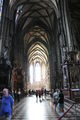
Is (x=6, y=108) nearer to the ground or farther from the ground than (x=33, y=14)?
nearer to the ground

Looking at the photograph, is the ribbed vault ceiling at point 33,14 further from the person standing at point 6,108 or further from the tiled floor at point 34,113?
the person standing at point 6,108

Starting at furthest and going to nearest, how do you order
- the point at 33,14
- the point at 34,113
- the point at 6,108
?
the point at 33,14 → the point at 34,113 → the point at 6,108

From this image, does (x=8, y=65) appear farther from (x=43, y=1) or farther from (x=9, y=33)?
(x=43, y=1)

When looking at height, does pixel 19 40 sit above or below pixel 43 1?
below

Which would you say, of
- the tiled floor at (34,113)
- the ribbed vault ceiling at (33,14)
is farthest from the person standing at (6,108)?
the ribbed vault ceiling at (33,14)

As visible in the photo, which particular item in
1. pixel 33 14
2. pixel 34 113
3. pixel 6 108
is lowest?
pixel 34 113

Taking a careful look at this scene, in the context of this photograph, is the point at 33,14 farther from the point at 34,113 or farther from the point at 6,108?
the point at 6,108

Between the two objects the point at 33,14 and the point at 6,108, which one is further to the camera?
the point at 33,14

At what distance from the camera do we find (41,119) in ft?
23.2

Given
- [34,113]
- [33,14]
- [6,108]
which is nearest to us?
[6,108]

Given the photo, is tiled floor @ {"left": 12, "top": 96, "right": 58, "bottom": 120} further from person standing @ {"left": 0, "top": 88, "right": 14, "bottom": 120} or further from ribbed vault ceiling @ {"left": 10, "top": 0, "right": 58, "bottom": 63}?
ribbed vault ceiling @ {"left": 10, "top": 0, "right": 58, "bottom": 63}

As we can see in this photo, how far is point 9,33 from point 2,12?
124 inches

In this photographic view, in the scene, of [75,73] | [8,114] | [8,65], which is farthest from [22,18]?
[8,114]

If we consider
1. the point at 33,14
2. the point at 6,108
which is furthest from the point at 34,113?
the point at 33,14
